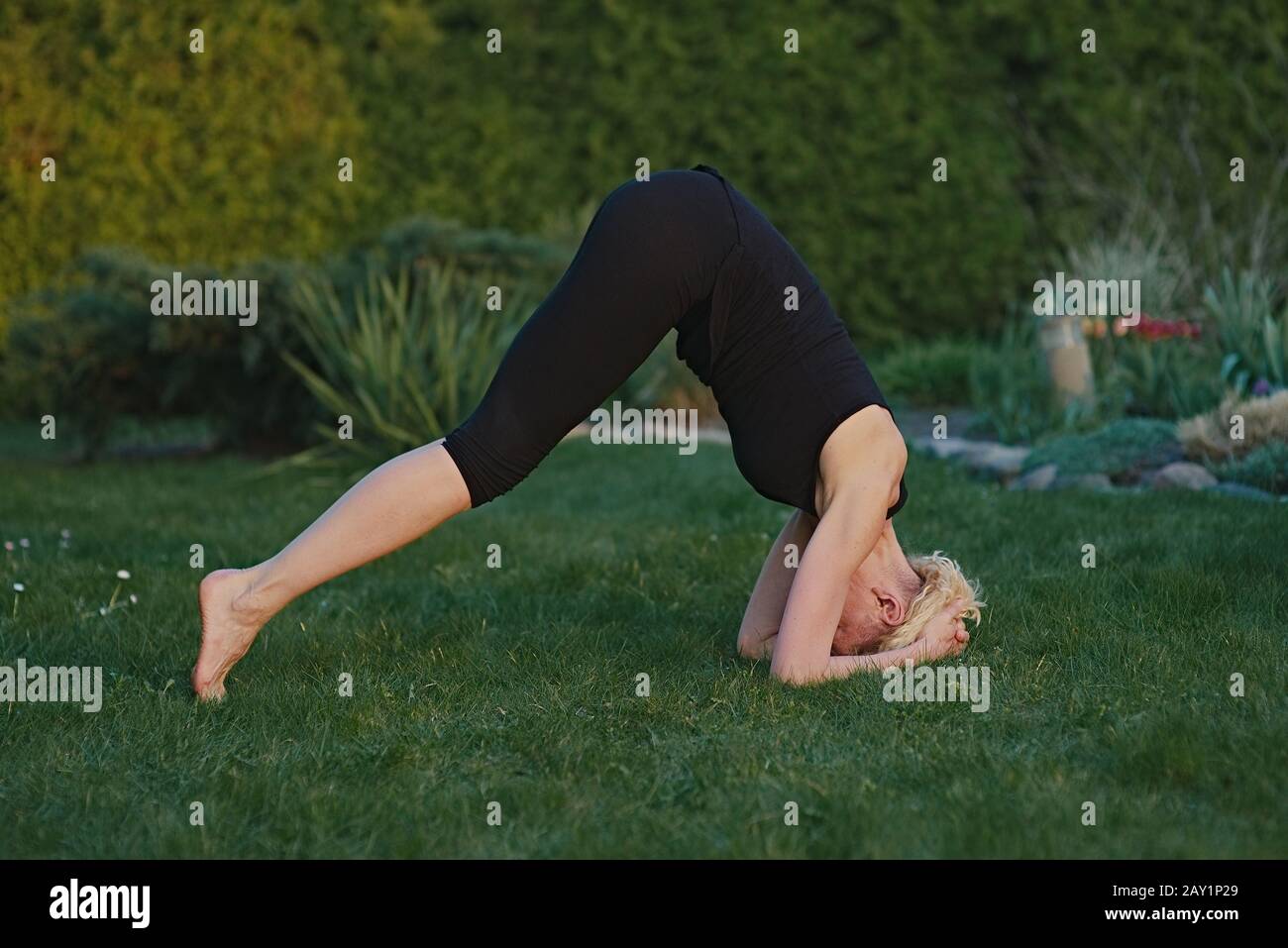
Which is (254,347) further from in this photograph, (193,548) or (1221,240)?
(1221,240)

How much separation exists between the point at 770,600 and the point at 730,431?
0.44 meters

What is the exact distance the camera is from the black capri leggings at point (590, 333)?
2.47 metres

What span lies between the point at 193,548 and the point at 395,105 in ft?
16.4

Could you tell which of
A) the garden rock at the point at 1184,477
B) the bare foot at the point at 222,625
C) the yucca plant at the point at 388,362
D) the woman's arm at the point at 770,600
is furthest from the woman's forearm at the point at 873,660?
the yucca plant at the point at 388,362

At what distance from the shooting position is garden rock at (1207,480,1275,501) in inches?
163

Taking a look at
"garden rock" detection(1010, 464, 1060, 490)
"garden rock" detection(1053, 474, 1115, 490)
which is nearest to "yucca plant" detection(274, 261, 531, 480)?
"garden rock" detection(1010, 464, 1060, 490)

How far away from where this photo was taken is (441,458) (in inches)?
97.3

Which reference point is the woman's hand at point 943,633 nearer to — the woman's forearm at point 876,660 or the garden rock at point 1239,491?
the woman's forearm at point 876,660

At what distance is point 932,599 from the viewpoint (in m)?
2.74

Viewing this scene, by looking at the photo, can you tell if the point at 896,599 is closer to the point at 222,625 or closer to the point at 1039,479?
the point at 222,625

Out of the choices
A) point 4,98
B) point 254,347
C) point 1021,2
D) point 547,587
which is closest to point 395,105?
point 4,98

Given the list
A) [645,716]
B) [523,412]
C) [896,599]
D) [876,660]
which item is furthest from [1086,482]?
[523,412]

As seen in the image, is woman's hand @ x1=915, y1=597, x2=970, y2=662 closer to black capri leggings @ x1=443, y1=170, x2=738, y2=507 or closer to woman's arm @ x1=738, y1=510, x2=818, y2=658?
woman's arm @ x1=738, y1=510, x2=818, y2=658
